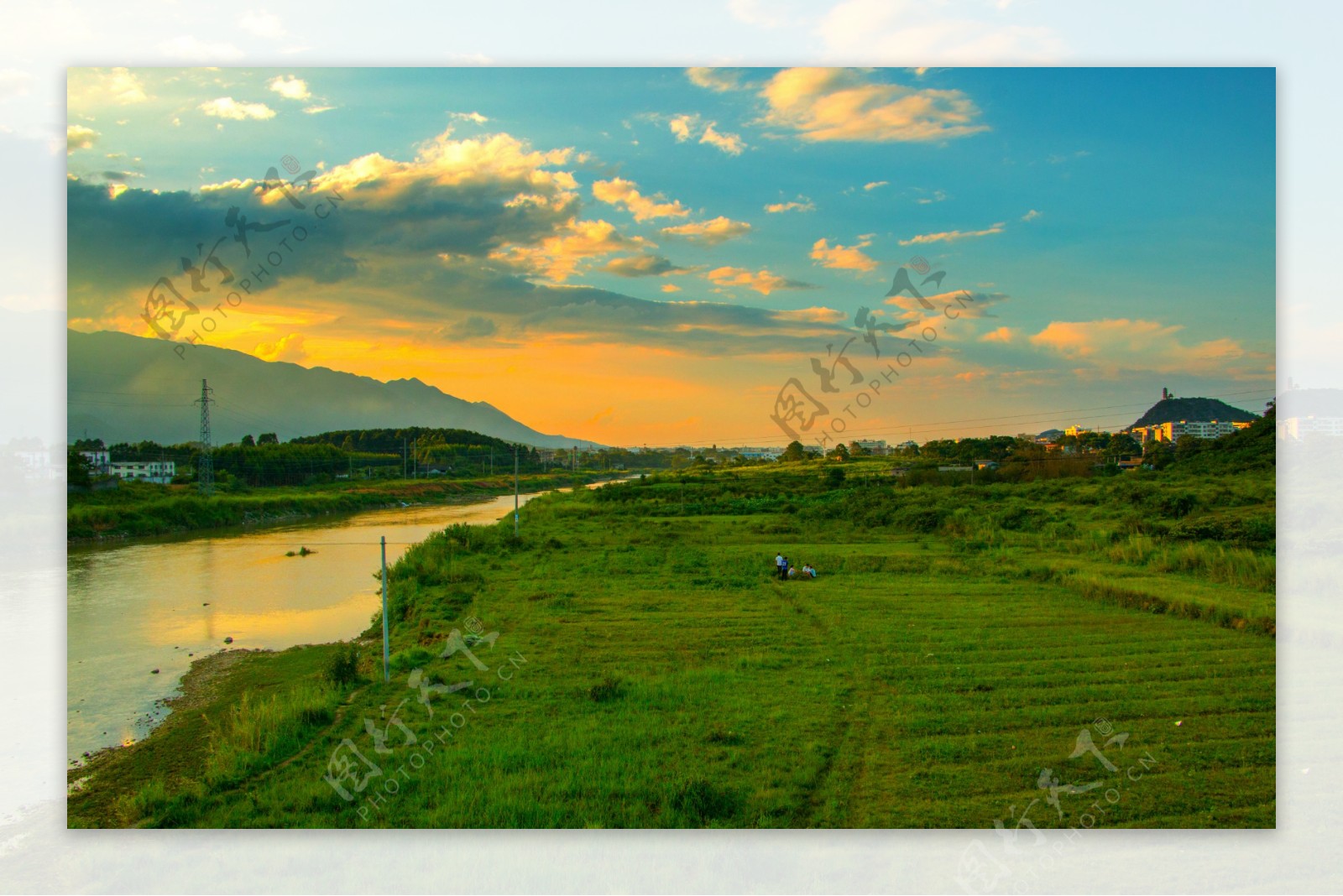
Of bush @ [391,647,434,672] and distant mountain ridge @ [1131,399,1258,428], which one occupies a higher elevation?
distant mountain ridge @ [1131,399,1258,428]

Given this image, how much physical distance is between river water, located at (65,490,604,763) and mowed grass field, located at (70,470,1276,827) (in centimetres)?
72

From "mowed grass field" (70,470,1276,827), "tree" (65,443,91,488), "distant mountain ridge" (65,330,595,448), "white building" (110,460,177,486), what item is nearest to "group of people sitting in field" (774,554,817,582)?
"mowed grass field" (70,470,1276,827)

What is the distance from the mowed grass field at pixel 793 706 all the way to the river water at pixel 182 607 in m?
0.72

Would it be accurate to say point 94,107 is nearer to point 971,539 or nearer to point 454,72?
point 454,72

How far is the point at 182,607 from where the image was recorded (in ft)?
33.6

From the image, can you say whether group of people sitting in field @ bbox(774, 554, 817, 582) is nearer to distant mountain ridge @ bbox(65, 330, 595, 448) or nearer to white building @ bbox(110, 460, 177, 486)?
distant mountain ridge @ bbox(65, 330, 595, 448)

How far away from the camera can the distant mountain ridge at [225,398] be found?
6.14 meters

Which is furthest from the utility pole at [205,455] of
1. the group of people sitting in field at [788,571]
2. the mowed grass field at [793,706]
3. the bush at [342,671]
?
the group of people sitting in field at [788,571]

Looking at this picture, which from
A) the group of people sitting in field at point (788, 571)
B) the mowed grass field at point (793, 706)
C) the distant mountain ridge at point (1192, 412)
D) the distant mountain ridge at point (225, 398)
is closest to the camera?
the mowed grass field at point (793, 706)

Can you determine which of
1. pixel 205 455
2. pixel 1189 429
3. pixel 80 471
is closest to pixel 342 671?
pixel 80 471

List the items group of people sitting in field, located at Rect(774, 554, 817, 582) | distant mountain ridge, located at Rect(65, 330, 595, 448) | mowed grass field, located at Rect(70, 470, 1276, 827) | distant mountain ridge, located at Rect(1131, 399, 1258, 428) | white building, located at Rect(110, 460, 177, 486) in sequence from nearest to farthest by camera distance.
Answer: mowed grass field, located at Rect(70, 470, 1276, 827) < distant mountain ridge, located at Rect(65, 330, 595, 448) < distant mountain ridge, located at Rect(1131, 399, 1258, 428) < group of people sitting in field, located at Rect(774, 554, 817, 582) < white building, located at Rect(110, 460, 177, 486)

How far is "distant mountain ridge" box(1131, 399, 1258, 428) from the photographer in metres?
7.77

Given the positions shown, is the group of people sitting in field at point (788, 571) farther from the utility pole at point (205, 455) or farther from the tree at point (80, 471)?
the tree at point (80, 471)

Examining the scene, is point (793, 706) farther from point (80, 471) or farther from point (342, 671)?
point (80, 471)
